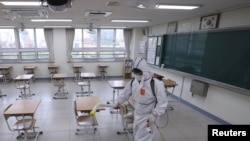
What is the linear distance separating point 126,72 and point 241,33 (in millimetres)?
5727

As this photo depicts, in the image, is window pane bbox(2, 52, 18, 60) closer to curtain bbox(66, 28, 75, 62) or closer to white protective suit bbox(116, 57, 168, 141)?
curtain bbox(66, 28, 75, 62)

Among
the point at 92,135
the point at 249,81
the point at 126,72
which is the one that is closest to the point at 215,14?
the point at 249,81

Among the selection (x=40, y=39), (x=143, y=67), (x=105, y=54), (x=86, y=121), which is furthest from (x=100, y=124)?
(x=40, y=39)

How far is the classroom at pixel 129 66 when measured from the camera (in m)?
3.31

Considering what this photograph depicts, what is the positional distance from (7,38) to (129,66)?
6062 mm

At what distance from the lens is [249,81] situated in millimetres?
3109

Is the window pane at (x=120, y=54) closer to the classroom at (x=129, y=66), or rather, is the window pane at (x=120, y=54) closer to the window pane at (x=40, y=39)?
the classroom at (x=129, y=66)

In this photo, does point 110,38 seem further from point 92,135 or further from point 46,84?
point 92,135

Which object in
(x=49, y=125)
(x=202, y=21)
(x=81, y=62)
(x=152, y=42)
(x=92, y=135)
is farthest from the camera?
(x=81, y=62)

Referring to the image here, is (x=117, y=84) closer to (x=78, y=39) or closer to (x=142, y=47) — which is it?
(x=142, y=47)

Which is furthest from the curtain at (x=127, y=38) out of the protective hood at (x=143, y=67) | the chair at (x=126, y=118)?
the protective hood at (x=143, y=67)

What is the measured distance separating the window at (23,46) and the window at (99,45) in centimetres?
154

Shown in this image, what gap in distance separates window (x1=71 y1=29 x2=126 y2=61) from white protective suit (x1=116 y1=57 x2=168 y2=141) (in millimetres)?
6480

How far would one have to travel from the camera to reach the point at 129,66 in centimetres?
844
